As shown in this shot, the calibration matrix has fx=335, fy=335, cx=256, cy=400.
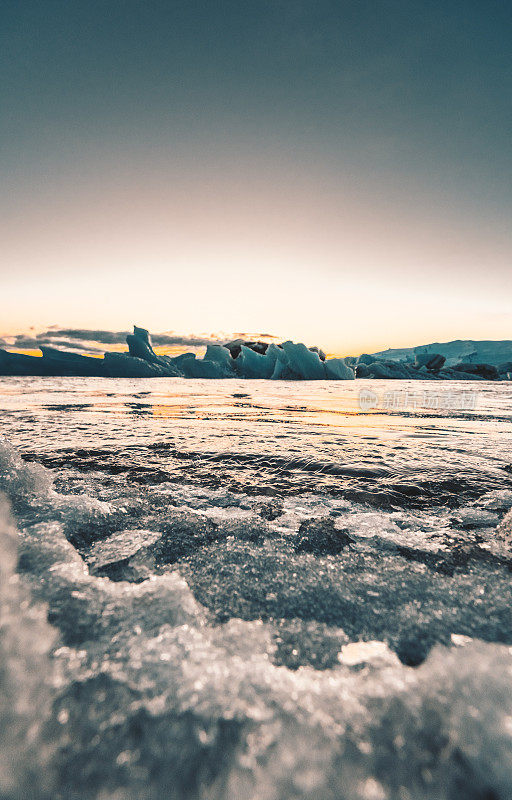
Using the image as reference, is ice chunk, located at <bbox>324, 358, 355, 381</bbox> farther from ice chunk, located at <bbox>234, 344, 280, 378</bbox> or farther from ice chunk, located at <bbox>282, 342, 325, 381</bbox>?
ice chunk, located at <bbox>234, 344, 280, 378</bbox>

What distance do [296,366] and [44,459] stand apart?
980 inches

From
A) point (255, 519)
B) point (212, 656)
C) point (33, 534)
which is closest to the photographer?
point (212, 656)

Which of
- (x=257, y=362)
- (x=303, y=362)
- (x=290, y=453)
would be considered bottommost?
(x=290, y=453)

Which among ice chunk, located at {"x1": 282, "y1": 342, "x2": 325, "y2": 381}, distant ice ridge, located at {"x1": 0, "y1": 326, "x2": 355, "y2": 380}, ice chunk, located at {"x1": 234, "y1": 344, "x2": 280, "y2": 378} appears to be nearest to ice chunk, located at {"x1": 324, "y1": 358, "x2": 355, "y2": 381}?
distant ice ridge, located at {"x1": 0, "y1": 326, "x2": 355, "y2": 380}

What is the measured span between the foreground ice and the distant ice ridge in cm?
2491

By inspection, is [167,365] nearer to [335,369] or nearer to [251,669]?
[335,369]

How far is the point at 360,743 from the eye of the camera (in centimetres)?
64

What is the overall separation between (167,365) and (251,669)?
31.3 m

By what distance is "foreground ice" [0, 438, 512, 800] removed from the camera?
58 centimetres

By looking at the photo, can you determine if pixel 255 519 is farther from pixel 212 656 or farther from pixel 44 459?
pixel 44 459

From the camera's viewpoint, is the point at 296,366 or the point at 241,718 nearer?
the point at 241,718

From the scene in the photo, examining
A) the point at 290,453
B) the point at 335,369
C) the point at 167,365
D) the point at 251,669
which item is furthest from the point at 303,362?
the point at 251,669

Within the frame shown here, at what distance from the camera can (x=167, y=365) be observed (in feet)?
101

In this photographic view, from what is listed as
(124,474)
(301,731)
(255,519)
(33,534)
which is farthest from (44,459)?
(301,731)
